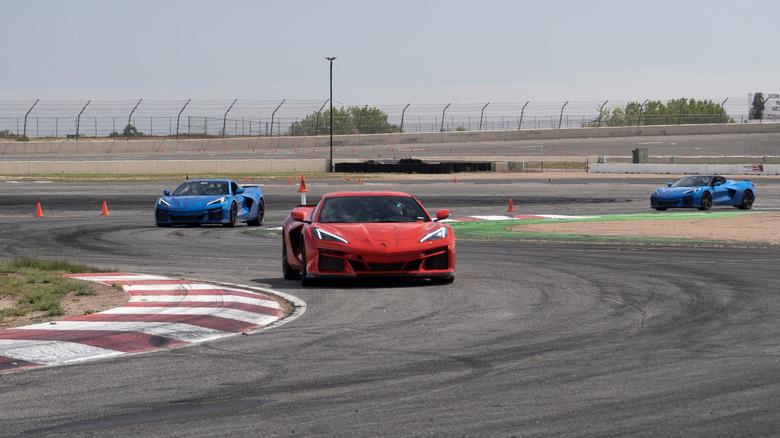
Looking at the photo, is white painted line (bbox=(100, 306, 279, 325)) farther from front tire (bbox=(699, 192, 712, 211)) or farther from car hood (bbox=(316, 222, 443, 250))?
front tire (bbox=(699, 192, 712, 211))

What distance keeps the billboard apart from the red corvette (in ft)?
277

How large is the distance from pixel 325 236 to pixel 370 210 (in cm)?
107

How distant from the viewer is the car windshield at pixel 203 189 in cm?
2306

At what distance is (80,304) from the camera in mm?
10086

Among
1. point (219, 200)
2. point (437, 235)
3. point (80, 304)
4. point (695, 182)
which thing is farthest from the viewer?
point (695, 182)

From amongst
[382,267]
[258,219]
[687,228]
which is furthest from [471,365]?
[258,219]

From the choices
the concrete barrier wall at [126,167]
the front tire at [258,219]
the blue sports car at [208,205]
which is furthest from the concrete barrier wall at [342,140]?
the blue sports car at [208,205]

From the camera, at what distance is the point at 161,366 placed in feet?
22.6

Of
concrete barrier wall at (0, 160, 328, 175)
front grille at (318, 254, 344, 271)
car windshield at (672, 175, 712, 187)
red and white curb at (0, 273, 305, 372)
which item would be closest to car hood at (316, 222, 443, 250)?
front grille at (318, 254, 344, 271)

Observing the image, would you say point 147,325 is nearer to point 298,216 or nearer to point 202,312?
point 202,312

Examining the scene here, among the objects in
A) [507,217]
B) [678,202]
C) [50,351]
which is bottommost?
[507,217]

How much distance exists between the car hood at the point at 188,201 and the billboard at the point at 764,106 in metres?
76.9

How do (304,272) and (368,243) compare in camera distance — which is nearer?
(368,243)

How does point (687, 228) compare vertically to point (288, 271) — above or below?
below
